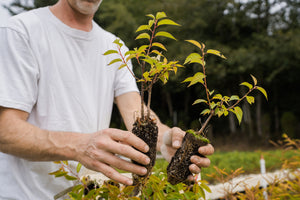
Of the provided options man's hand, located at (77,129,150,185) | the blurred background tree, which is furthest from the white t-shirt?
the blurred background tree

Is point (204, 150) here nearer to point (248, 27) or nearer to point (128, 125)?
point (128, 125)

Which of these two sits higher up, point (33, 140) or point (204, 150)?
point (33, 140)

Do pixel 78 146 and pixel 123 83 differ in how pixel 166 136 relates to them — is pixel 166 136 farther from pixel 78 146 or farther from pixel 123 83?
pixel 123 83

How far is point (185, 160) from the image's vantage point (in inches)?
59.4

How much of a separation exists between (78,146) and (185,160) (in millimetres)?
578

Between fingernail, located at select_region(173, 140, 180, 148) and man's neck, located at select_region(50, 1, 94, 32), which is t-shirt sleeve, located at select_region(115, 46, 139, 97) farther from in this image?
fingernail, located at select_region(173, 140, 180, 148)

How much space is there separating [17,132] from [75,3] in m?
0.99

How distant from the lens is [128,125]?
2.22 m

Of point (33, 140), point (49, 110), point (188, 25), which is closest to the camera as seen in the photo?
point (33, 140)

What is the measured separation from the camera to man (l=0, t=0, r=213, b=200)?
4.26 ft

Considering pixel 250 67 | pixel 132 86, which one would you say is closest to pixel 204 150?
pixel 132 86

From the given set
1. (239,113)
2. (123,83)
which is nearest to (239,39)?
(123,83)

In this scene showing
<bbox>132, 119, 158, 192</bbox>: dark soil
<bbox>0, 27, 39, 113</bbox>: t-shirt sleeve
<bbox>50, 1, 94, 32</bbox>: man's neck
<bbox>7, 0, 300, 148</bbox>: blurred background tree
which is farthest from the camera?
<bbox>7, 0, 300, 148</bbox>: blurred background tree

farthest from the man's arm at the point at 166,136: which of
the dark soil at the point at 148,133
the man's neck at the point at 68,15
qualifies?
the man's neck at the point at 68,15
